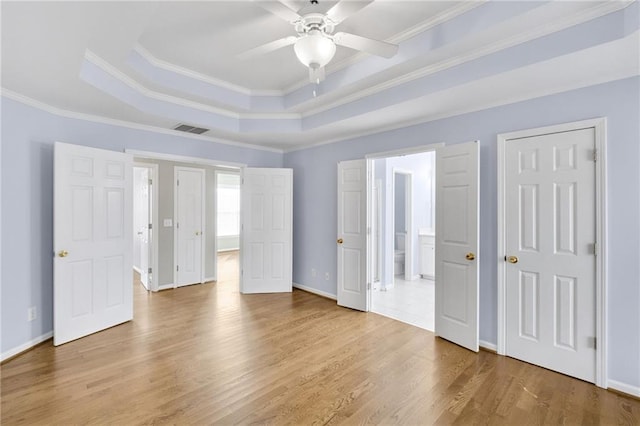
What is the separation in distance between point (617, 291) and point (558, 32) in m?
2.02

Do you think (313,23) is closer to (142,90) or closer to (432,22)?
(432,22)

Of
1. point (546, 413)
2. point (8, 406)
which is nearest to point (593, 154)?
point (546, 413)

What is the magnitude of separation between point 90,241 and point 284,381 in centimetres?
269

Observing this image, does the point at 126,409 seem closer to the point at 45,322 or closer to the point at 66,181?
the point at 45,322

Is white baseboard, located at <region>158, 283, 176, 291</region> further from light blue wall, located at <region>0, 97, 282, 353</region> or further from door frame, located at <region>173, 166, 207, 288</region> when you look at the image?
light blue wall, located at <region>0, 97, 282, 353</region>

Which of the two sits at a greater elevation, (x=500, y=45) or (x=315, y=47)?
(x=500, y=45)

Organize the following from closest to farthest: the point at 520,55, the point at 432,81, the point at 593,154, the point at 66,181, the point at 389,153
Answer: the point at 520,55
the point at 593,154
the point at 432,81
the point at 66,181
the point at 389,153

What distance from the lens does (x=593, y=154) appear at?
2.48 metres

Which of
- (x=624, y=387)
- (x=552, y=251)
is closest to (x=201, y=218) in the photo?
(x=552, y=251)

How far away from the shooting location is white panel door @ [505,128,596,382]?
2.52 meters

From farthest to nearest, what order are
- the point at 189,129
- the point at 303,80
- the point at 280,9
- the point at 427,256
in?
the point at 427,256 < the point at 189,129 < the point at 303,80 < the point at 280,9

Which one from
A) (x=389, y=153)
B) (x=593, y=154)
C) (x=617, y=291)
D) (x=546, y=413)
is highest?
(x=389, y=153)

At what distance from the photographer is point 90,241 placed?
3414mm

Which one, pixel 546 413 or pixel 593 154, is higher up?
pixel 593 154
